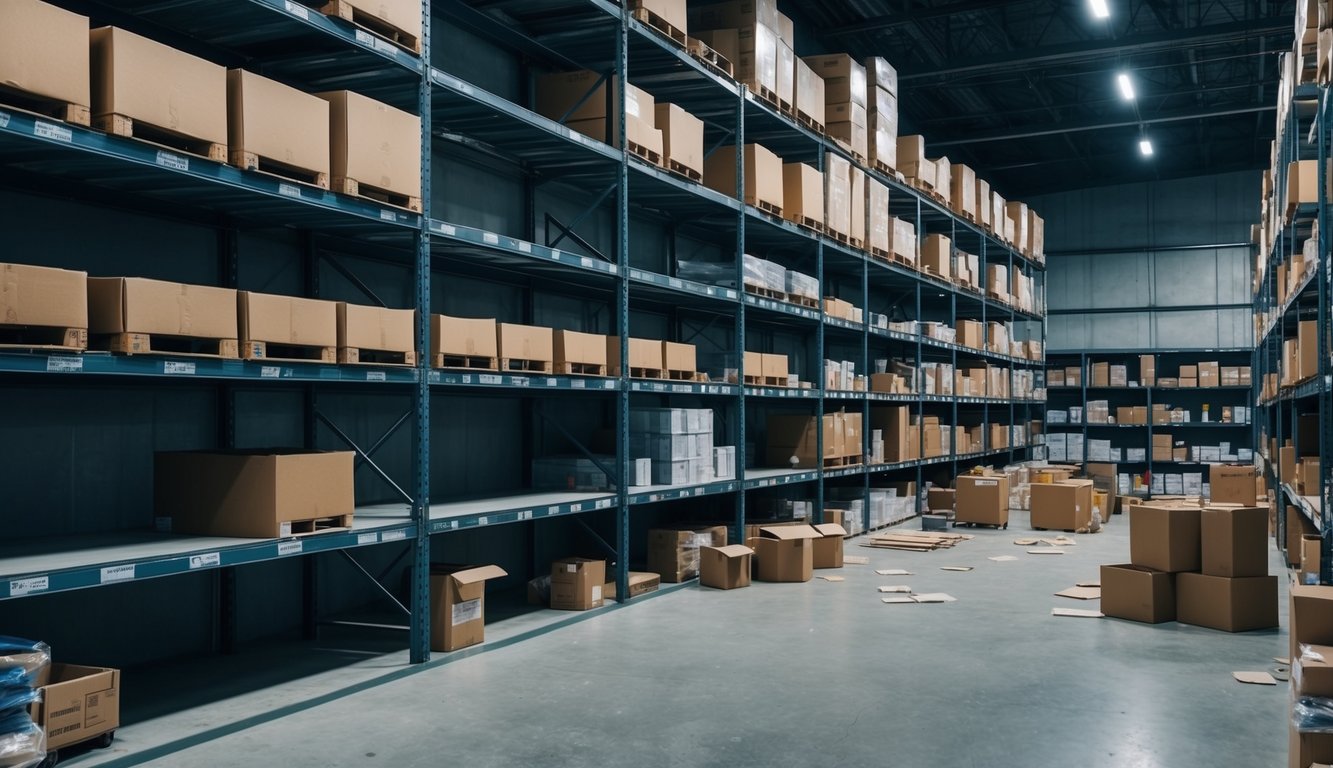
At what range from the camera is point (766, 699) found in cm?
504

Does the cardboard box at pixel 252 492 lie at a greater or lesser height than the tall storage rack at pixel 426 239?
lesser

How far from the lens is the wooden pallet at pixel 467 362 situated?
19.3ft

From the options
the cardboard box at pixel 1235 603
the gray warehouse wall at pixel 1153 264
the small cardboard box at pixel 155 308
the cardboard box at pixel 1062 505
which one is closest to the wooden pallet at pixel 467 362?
the small cardboard box at pixel 155 308

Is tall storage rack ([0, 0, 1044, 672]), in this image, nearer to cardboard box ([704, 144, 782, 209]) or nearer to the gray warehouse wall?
cardboard box ([704, 144, 782, 209])

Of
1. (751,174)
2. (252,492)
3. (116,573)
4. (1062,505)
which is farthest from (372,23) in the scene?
(1062,505)

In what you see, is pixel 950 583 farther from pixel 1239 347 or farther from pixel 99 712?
pixel 1239 347

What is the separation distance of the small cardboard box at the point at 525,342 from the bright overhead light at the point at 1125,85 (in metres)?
10.0

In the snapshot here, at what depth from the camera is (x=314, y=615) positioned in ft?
20.7

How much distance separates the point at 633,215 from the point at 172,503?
17.7ft

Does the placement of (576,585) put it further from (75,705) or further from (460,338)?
(75,705)

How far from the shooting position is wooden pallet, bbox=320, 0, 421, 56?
5.02 m

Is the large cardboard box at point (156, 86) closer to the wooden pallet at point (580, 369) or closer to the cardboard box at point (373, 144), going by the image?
the cardboard box at point (373, 144)

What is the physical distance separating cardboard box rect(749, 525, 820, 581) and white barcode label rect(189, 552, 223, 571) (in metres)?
5.13

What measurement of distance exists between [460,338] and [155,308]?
1997 millimetres
